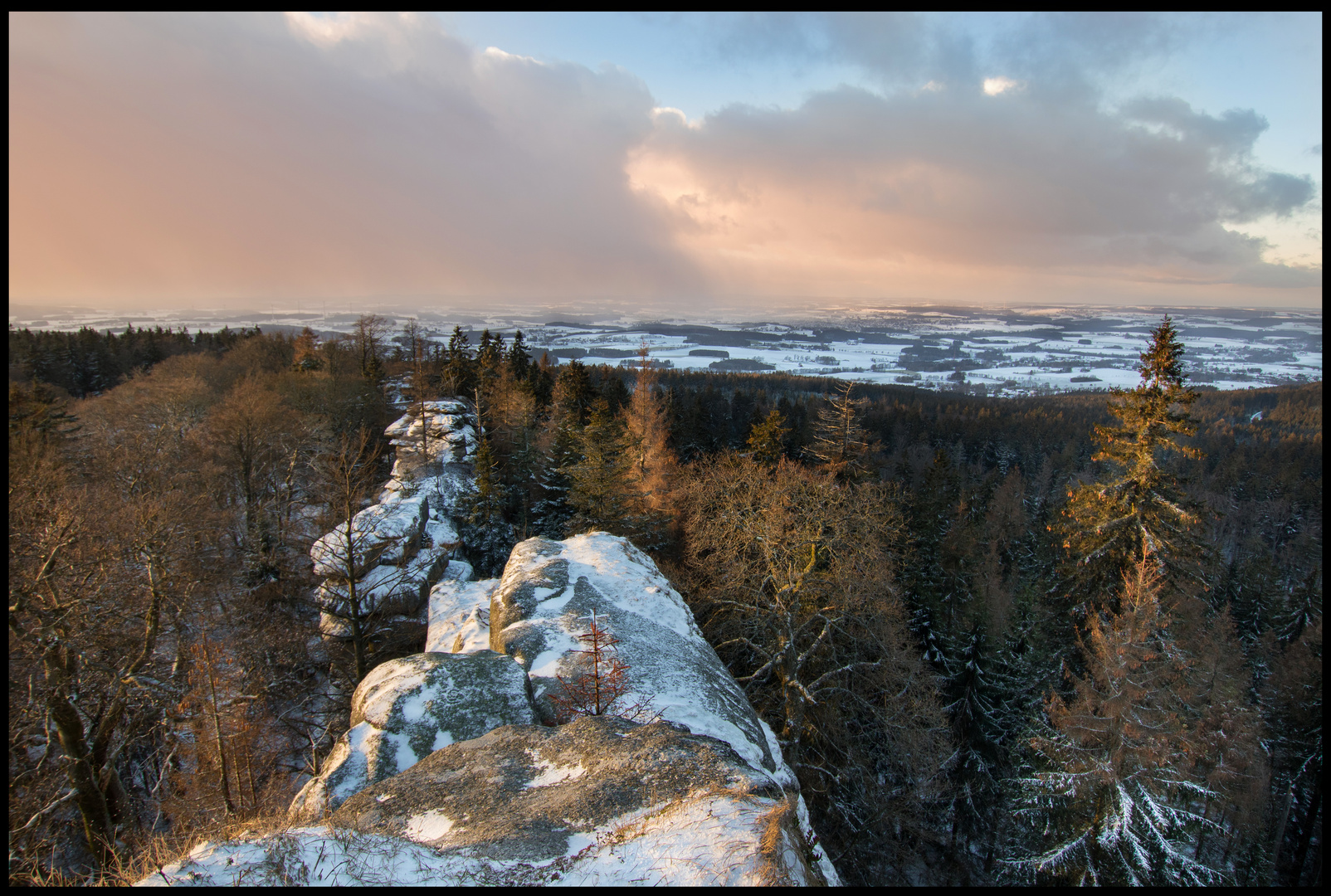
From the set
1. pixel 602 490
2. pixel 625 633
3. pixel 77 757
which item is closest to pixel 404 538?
pixel 602 490

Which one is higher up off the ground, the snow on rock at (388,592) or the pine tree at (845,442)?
the pine tree at (845,442)

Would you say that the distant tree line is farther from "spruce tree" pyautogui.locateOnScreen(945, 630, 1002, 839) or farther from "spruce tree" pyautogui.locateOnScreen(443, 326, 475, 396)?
"spruce tree" pyautogui.locateOnScreen(945, 630, 1002, 839)

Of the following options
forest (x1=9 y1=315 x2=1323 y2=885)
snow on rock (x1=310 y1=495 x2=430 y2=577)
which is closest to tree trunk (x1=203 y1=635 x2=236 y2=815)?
forest (x1=9 y1=315 x2=1323 y2=885)

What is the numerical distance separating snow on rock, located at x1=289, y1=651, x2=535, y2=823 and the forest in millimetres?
2253

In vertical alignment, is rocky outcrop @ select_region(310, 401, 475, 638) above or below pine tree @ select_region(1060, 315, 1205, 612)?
below

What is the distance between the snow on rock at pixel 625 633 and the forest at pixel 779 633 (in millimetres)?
3157

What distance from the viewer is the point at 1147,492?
55.7ft

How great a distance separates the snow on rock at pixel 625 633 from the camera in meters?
10.6

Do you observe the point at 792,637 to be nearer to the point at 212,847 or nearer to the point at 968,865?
the point at 212,847

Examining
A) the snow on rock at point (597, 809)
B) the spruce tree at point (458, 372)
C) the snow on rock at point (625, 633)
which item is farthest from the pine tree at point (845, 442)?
the spruce tree at point (458, 372)

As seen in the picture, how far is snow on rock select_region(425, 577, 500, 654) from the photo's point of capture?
1648 centimetres

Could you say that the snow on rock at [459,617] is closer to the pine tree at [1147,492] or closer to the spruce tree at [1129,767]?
the spruce tree at [1129,767]

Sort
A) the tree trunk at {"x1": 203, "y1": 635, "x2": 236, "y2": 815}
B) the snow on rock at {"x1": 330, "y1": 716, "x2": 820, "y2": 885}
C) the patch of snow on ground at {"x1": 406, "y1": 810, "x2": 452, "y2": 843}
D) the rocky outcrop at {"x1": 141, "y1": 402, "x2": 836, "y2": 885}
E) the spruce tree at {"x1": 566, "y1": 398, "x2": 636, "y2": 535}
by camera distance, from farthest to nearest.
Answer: the spruce tree at {"x1": 566, "y1": 398, "x2": 636, "y2": 535}, the tree trunk at {"x1": 203, "y1": 635, "x2": 236, "y2": 815}, the patch of snow on ground at {"x1": 406, "y1": 810, "x2": 452, "y2": 843}, the snow on rock at {"x1": 330, "y1": 716, "x2": 820, "y2": 885}, the rocky outcrop at {"x1": 141, "y1": 402, "x2": 836, "y2": 885}

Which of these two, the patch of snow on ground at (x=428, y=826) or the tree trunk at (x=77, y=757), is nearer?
the patch of snow on ground at (x=428, y=826)
